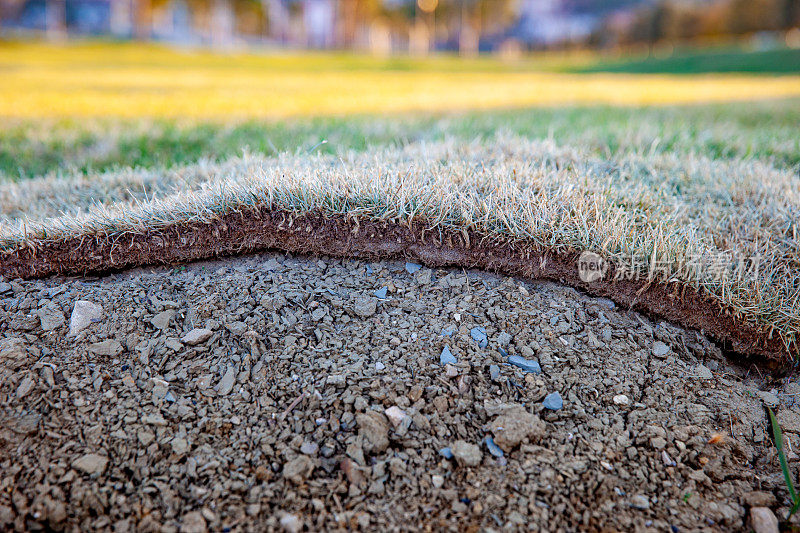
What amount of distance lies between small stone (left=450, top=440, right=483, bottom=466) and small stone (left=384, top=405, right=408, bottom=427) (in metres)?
0.20

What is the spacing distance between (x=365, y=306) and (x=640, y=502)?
3.98 ft

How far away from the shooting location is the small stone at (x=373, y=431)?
1.75m

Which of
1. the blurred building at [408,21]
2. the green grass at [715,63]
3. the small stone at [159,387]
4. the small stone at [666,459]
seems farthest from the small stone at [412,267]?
the blurred building at [408,21]

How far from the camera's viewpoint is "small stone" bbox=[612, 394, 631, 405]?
1960 mm

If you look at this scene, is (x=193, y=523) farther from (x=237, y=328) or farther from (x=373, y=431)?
(x=237, y=328)

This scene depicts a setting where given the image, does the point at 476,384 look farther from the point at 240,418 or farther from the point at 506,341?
the point at 240,418

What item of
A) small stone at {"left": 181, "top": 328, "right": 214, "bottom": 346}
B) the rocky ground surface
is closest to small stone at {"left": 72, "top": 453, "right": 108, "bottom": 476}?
the rocky ground surface

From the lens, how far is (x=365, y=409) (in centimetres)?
185

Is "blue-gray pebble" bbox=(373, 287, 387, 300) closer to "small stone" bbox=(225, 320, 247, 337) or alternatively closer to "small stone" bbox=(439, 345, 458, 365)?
"small stone" bbox=(439, 345, 458, 365)

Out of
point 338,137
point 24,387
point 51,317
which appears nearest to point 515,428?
point 24,387

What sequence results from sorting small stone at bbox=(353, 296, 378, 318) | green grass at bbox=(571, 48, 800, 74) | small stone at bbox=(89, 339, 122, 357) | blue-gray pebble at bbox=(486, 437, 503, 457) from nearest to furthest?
blue-gray pebble at bbox=(486, 437, 503, 457) < small stone at bbox=(89, 339, 122, 357) < small stone at bbox=(353, 296, 378, 318) < green grass at bbox=(571, 48, 800, 74)

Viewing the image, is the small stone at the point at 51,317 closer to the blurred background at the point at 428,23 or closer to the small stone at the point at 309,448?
the small stone at the point at 309,448

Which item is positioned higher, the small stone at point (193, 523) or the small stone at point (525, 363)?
the small stone at point (525, 363)

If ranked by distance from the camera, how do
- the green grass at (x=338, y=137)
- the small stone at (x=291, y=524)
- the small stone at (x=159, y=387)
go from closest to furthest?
the small stone at (x=291, y=524) → the small stone at (x=159, y=387) → the green grass at (x=338, y=137)
